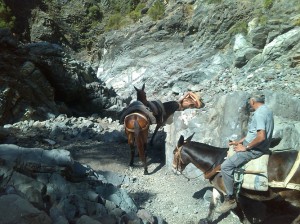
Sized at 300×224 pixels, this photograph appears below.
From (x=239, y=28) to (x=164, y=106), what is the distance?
12.2 m

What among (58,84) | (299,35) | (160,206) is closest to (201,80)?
(299,35)

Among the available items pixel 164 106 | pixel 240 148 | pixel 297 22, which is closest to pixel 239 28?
pixel 297 22

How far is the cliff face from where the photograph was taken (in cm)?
1669

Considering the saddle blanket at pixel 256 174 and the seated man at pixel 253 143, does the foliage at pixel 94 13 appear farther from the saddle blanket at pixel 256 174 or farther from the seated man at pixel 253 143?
the saddle blanket at pixel 256 174

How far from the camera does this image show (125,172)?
31.8 ft

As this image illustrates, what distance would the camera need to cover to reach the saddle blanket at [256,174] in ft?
18.9

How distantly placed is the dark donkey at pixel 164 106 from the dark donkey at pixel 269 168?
143 inches

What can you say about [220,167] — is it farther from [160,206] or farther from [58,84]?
[58,84]

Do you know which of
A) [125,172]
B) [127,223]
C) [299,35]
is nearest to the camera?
[127,223]

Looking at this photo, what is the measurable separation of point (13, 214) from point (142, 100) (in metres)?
6.26

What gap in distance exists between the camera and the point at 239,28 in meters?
22.2

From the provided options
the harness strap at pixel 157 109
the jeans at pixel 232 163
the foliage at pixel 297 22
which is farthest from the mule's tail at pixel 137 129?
the foliage at pixel 297 22

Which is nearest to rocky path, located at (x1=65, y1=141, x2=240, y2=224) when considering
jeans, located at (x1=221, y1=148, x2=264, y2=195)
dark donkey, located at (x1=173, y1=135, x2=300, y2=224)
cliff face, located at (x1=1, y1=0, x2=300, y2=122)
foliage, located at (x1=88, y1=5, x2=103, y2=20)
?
dark donkey, located at (x1=173, y1=135, x2=300, y2=224)

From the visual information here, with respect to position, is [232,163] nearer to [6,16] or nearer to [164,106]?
[164,106]
